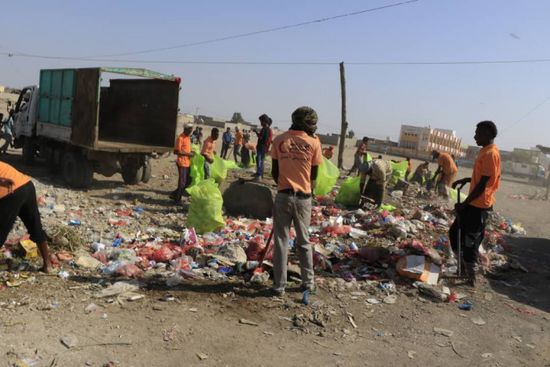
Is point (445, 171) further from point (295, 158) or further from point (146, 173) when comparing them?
point (295, 158)

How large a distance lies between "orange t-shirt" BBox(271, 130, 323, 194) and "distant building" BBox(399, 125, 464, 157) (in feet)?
106

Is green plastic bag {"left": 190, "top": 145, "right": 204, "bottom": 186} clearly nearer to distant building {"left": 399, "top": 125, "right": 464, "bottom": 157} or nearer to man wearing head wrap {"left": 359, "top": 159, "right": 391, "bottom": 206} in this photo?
man wearing head wrap {"left": 359, "top": 159, "right": 391, "bottom": 206}

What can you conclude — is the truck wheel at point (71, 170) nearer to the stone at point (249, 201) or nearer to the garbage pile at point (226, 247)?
the garbage pile at point (226, 247)

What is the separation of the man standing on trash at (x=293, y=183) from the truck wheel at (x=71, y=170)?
6.37 meters

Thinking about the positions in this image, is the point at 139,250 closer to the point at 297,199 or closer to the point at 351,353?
the point at 297,199

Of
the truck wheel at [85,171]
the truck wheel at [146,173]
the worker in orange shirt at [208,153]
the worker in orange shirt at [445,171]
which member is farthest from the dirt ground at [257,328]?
the worker in orange shirt at [445,171]

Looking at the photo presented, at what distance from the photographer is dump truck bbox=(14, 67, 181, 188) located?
8.99m

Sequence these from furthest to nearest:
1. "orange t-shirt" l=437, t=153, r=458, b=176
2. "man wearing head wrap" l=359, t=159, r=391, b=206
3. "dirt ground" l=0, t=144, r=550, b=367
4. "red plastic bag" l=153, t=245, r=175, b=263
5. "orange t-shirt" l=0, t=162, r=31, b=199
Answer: "orange t-shirt" l=437, t=153, r=458, b=176, "man wearing head wrap" l=359, t=159, r=391, b=206, "red plastic bag" l=153, t=245, r=175, b=263, "orange t-shirt" l=0, t=162, r=31, b=199, "dirt ground" l=0, t=144, r=550, b=367

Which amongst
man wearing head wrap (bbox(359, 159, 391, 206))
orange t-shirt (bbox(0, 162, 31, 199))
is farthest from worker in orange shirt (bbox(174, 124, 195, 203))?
orange t-shirt (bbox(0, 162, 31, 199))

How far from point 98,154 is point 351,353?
7.09 m

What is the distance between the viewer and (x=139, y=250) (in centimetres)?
532

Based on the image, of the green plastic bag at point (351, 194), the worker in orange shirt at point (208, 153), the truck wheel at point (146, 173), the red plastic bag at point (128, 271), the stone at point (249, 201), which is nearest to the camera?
the red plastic bag at point (128, 271)

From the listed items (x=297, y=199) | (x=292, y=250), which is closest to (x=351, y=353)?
(x=297, y=199)

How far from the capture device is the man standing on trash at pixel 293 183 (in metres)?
4.16
